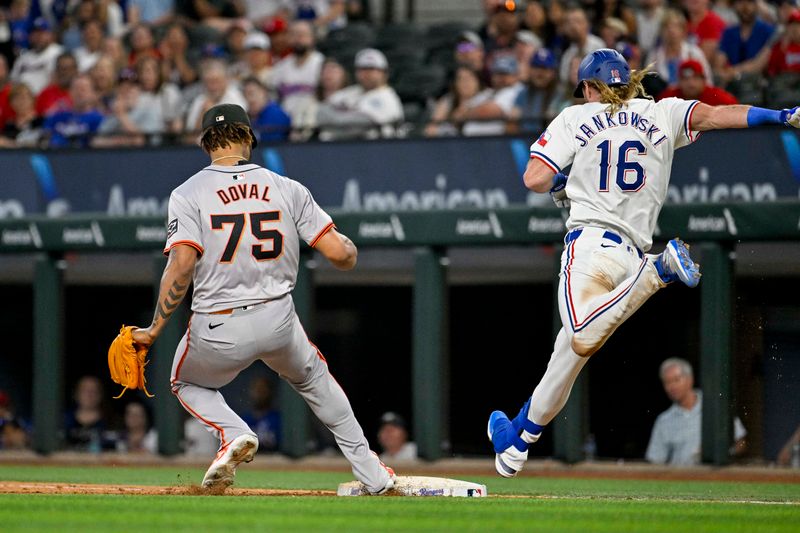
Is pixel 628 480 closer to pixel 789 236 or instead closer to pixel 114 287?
pixel 789 236

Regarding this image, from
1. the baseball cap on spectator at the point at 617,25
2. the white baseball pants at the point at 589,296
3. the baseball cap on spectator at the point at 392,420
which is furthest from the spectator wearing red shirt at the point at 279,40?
the white baseball pants at the point at 589,296

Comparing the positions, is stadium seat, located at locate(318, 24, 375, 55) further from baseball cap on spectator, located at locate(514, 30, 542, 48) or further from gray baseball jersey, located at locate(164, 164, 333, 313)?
gray baseball jersey, located at locate(164, 164, 333, 313)

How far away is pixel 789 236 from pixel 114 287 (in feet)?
20.1

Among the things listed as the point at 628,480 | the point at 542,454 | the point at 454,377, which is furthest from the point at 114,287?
the point at 628,480

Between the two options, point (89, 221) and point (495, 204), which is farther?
point (89, 221)

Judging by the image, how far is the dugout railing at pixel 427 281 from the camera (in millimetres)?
10227

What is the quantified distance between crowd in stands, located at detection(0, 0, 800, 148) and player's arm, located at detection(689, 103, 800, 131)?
364cm

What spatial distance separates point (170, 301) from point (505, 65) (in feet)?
21.1

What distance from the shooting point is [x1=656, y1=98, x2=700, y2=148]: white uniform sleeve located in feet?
22.9

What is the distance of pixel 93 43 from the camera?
1538cm

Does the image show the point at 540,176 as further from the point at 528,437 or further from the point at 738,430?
the point at 738,430

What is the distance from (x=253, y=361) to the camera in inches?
267

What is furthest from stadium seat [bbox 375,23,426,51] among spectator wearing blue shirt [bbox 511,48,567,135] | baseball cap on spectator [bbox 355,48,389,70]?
spectator wearing blue shirt [bbox 511,48,567,135]

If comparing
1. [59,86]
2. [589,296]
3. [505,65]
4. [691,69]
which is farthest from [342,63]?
[589,296]
